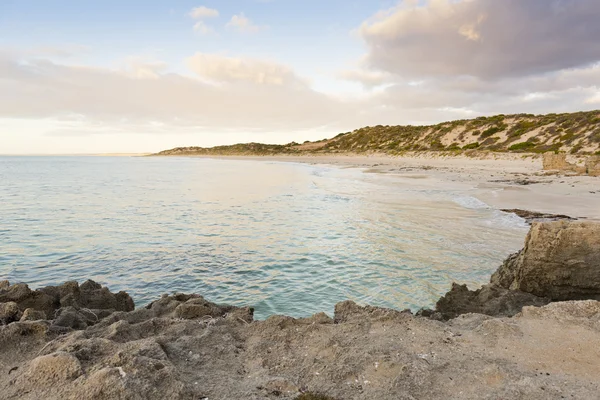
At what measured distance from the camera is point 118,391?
3.07 m

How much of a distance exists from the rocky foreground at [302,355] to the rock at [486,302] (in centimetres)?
9

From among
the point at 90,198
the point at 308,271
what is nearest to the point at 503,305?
the point at 308,271

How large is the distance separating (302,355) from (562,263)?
464cm

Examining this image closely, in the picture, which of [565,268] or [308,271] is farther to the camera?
[308,271]

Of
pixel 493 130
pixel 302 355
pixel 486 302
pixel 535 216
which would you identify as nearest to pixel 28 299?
pixel 302 355

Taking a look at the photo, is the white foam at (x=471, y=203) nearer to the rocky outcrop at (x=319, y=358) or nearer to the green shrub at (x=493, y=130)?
the rocky outcrop at (x=319, y=358)

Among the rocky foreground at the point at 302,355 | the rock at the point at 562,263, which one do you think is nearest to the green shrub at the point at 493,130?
the rock at the point at 562,263

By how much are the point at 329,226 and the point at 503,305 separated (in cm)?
901

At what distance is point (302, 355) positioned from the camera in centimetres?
400

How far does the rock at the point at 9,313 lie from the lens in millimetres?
5129

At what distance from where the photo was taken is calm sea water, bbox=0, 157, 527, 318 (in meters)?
8.40

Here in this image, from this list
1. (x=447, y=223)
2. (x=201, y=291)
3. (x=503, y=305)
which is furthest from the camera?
(x=447, y=223)

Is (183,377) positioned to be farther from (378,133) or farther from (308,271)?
(378,133)

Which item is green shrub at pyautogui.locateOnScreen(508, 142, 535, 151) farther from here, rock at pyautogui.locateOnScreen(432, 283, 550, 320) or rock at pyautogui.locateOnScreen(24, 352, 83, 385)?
rock at pyautogui.locateOnScreen(24, 352, 83, 385)
